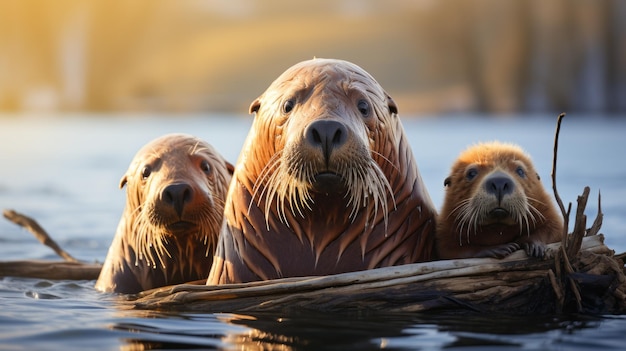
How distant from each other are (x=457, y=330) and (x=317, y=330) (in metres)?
0.80

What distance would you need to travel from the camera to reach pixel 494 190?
6.82 metres

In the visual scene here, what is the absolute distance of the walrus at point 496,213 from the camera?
265 inches

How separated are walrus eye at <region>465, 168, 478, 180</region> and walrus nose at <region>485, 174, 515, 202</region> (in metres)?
0.37

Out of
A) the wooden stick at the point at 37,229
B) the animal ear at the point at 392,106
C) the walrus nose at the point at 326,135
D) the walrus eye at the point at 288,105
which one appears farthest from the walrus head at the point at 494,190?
the wooden stick at the point at 37,229

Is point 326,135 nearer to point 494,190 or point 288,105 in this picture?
point 288,105

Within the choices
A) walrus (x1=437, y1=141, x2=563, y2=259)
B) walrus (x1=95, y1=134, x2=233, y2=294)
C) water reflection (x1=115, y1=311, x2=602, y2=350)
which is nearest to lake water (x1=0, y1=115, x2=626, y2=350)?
water reflection (x1=115, y1=311, x2=602, y2=350)

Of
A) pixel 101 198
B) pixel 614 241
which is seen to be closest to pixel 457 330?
pixel 614 241

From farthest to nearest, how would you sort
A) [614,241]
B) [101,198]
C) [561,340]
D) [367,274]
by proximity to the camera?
[101,198] < [614,241] < [367,274] < [561,340]

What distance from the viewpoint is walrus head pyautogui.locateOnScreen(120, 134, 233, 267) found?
24.7 feet

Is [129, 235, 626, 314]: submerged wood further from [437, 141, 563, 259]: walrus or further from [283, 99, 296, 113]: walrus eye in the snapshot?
[283, 99, 296, 113]: walrus eye

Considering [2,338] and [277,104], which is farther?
[277,104]

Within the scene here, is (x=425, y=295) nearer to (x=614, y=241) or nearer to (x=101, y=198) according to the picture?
(x=614, y=241)

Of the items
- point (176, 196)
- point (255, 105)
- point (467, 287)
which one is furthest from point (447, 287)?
point (176, 196)

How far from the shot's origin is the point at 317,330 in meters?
6.17
